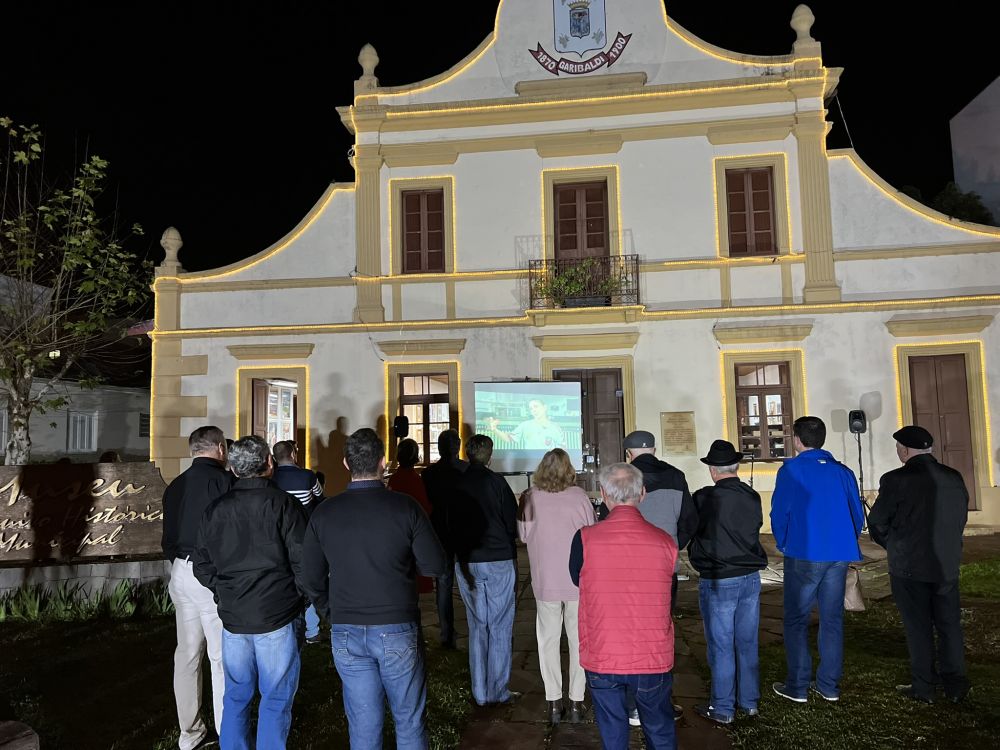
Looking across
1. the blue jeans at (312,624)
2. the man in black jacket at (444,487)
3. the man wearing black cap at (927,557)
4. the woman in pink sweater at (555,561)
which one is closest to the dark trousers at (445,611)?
the man in black jacket at (444,487)

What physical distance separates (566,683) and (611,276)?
8.14 meters

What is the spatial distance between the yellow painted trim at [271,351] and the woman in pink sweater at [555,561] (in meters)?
9.24

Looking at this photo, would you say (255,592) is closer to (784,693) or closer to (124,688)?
(124,688)

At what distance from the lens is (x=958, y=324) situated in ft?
40.2

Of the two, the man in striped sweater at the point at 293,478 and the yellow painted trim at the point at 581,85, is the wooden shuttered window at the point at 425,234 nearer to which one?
the yellow painted trim at the point at 581,85

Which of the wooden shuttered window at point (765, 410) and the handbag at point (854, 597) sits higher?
the wooden shuttered window at point (765, 410)

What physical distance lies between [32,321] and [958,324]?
48.0 feet

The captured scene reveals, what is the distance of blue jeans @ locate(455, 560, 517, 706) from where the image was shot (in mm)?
5254

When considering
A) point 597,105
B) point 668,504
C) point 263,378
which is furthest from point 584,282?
point 668,504

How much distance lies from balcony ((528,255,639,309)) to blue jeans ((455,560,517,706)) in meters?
7.87

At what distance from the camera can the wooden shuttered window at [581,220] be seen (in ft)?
43.4

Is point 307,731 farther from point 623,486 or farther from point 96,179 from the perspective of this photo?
point 96,179

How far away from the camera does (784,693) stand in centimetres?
519

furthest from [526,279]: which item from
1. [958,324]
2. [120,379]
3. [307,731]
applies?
[120,379]
